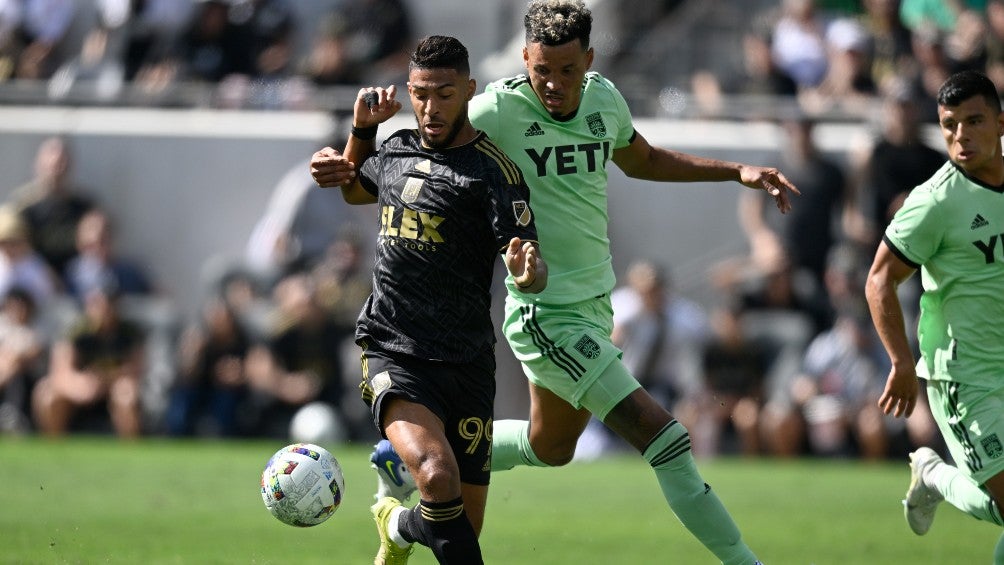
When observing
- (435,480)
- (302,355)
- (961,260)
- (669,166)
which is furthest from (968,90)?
(302,355)

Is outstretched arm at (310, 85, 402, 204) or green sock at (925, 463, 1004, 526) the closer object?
outstretched arm at (310, 85, 402, 204)

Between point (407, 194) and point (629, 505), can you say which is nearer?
point (407, 194)

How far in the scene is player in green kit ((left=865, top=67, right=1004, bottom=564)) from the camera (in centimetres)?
724

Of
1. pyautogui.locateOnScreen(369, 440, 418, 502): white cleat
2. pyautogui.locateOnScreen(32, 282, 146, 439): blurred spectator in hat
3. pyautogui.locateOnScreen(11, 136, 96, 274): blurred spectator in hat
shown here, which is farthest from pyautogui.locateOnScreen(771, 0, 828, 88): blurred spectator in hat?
pyautogui.locateOnScreen(369, 440, 418, 502): white cleat

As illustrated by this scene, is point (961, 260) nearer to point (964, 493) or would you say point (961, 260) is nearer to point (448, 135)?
point (964, 493)

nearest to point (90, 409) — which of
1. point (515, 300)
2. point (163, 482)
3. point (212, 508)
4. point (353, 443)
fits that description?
point (353, 443)

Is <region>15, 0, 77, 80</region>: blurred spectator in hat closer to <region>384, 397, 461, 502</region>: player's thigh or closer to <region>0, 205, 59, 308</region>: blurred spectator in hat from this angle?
<region>0, 205, 59, 308</region>: blurred spectator in hat

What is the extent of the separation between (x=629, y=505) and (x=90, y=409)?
7556 millimetres

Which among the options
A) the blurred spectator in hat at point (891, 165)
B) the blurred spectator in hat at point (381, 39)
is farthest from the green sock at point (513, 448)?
the blurred spectator in hat at point (381, 39)

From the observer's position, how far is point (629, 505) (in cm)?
1268

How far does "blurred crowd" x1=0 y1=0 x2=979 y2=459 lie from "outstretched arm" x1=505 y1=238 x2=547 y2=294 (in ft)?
32.4

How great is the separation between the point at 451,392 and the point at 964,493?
279 cm

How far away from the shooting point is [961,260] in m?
7.34

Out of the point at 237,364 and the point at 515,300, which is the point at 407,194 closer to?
the point at 515,300
